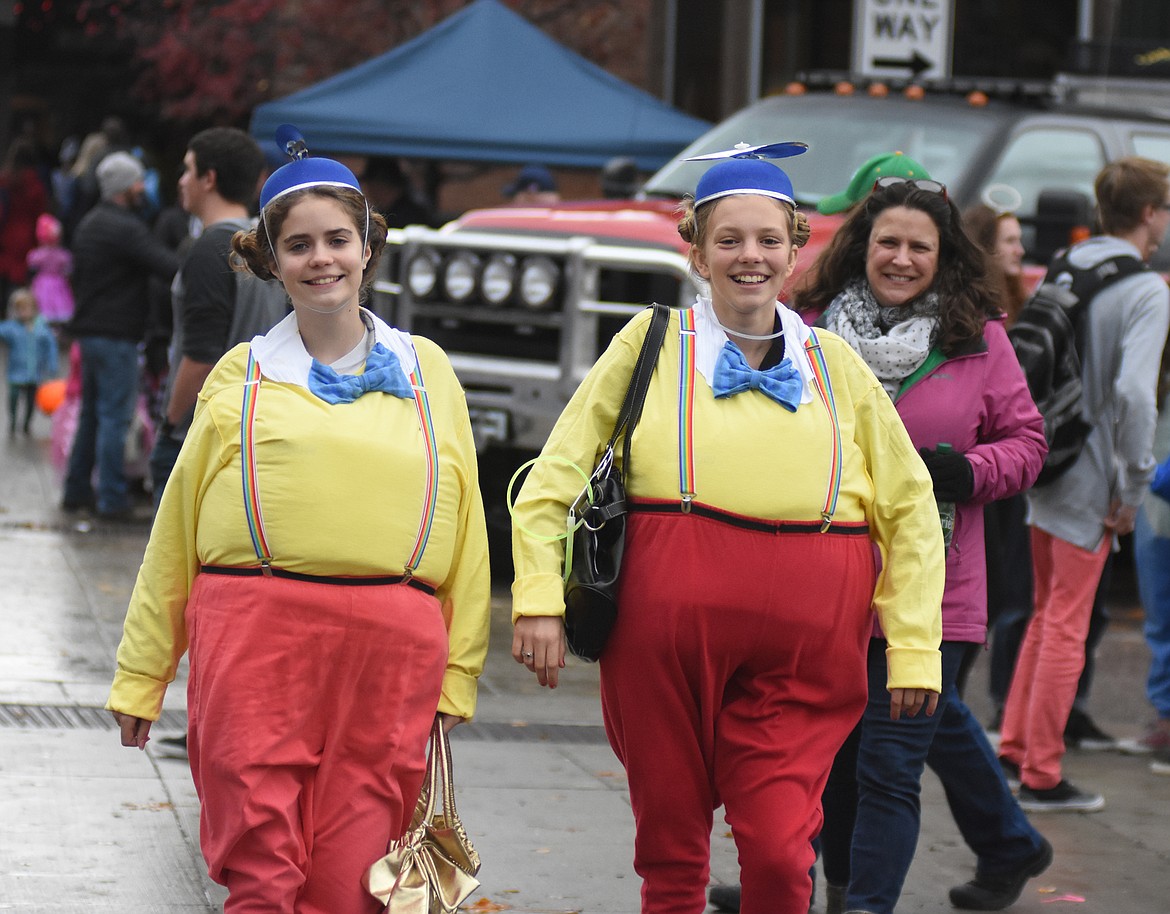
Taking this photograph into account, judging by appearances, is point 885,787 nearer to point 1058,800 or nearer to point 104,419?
point 1058,800

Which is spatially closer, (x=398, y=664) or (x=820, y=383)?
(x=398, y=664)

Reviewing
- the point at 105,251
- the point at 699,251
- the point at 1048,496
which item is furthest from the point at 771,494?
the point at 105,251

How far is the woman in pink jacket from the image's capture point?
4574 mm

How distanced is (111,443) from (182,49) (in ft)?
32.4

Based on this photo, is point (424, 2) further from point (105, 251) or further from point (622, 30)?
point (105, 251)

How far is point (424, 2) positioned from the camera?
17578mm

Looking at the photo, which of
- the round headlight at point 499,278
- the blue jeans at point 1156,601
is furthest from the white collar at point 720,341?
the round headlight at point 499,278

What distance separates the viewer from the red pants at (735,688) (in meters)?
3.80

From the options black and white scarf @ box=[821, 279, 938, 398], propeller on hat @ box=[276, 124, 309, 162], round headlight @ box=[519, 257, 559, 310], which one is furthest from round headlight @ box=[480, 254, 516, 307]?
propeller on hat @ box=[276, 124, 309, 162]

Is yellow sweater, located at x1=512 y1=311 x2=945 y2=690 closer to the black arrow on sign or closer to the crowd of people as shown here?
the crowd of people

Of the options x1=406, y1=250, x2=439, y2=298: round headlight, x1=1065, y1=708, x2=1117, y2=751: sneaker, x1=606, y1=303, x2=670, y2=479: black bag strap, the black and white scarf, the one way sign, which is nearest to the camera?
x1=606, y1=303, x2=670, y2=479: black bag strap

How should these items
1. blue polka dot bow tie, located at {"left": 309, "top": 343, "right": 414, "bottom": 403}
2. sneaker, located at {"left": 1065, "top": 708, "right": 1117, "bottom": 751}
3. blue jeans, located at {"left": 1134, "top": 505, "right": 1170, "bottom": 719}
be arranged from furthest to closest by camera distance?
sneaker, located at {"left": 1065, "top": 708, "right": 1117, "bottom": 751} → blue jeans, located at {"left": 1134, "top": 505, "right": 1170, "bottom": 719} → blue polka dot bow tie, located at {"left": 309, "top": 343, "right": 414, "bottom": 403}

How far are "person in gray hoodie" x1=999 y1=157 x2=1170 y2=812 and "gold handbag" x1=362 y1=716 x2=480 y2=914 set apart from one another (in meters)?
3.02

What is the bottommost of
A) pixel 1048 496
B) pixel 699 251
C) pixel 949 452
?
pixel 1048 496
